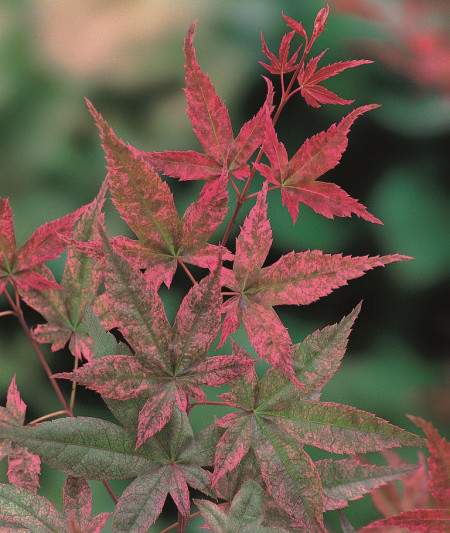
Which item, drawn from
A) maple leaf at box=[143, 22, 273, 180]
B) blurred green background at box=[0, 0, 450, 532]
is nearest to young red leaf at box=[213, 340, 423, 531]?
maple leaf at box=[143, 22, 273, 180]

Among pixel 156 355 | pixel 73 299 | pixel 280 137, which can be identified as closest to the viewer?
pixel 156 355

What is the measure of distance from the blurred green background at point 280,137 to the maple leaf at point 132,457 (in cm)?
60

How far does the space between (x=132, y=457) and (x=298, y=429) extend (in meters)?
0.09

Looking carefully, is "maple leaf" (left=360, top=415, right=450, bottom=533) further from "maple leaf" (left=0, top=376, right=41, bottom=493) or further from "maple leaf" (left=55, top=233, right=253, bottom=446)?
"maple leaf" (left=0, top=376, right=41, bottom=493)

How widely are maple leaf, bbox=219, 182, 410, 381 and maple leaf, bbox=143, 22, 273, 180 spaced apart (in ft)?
0.19

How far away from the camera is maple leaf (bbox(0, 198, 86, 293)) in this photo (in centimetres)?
35

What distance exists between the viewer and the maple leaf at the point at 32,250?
0.35 meters

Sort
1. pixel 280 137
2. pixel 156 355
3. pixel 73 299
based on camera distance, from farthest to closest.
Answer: pixel 280 137, pixel 73 299, pixel 156 355

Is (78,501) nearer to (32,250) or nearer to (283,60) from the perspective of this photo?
(32,250)

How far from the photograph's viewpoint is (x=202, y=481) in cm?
31

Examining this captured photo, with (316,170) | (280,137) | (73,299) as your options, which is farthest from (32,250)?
(280,137)

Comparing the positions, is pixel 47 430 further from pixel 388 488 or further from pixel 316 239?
pixel 316 239

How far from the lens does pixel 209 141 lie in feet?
1.10

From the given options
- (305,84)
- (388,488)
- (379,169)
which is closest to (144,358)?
(305,84)
